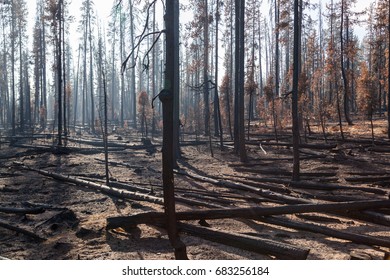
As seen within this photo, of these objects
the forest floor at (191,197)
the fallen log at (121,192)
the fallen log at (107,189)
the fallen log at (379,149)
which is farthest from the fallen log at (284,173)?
the fallen log at (107,189)

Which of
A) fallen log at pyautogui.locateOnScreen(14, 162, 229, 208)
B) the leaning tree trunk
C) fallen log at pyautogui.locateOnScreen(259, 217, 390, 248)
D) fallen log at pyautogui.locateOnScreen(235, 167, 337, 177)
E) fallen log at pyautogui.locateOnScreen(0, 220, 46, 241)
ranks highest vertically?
the leaning tree trunk

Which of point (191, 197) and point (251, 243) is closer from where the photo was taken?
point (251, 243)

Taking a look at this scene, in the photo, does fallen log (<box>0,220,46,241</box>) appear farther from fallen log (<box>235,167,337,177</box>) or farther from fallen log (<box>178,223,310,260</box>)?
fallen log (<box>235,167,337,177</box>)

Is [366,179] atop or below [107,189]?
atop

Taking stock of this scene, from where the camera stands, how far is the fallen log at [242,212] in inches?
269

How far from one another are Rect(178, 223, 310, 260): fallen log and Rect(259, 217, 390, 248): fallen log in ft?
4.78

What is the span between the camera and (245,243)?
5.96 metres

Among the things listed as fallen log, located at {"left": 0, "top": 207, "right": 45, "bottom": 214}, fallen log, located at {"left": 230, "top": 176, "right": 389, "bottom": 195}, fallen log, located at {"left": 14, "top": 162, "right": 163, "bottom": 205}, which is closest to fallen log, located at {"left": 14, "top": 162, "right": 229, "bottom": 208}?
fallen log, located at {"left": 14, "top": 162, "right": 163, "bottom": 205}

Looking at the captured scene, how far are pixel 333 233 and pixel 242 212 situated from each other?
5.54ft

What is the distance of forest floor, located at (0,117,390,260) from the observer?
6.48 meters

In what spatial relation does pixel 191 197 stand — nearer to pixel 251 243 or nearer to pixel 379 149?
pixel 251 243

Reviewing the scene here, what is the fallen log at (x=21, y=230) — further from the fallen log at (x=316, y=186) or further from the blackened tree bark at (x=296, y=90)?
the blackened tree bark at (x=296, y=90)

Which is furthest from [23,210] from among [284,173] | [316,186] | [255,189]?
[284,173]

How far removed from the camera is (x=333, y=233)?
6516 millimetres
